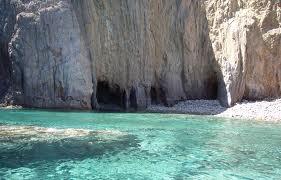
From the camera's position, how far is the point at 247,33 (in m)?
33.3

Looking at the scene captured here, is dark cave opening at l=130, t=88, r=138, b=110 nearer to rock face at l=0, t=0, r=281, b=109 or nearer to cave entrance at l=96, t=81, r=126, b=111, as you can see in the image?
rock face at l=0, t=0, r=281, b=109

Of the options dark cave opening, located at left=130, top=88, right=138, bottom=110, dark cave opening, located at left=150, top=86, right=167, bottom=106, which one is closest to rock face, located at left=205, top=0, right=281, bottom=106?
dark cave opening, located at left=150, top=86, right=167, bottom=106

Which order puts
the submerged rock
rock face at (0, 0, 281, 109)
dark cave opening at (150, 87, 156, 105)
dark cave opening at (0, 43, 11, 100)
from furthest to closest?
dark cave opening at (150, 87, 156, 105) → dark cave opening at (0, 43, 11, 100) → rock face at (0, 0, 281, 109) → the submerged rock

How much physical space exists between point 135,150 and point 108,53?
22.1 m

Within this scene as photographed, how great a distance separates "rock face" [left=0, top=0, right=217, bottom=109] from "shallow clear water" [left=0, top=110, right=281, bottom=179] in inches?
416

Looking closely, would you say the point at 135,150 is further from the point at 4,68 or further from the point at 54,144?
the point at 4,68

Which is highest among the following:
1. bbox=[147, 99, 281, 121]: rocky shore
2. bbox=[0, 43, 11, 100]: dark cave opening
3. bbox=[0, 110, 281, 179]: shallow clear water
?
bbox=[0, 43, 11, 100]: dark cave opening

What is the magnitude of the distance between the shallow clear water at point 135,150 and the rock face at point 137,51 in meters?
10.2

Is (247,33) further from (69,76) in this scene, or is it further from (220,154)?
(220,154)

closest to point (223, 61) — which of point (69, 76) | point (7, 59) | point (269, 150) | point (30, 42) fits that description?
point (69, 76)

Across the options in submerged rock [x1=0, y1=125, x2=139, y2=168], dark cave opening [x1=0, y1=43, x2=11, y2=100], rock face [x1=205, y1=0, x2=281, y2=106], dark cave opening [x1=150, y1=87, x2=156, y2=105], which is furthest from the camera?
dark cave opening [x1=150, y1=87, x2=156, y2=105]

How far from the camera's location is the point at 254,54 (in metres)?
33.5

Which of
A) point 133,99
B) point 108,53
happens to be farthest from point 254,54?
point 108,53

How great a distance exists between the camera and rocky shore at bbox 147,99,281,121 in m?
29.5
